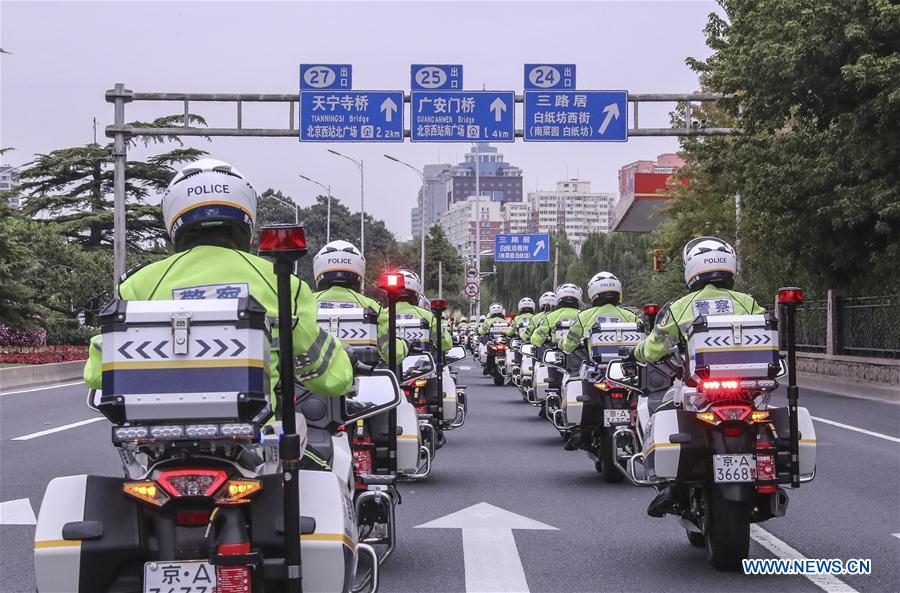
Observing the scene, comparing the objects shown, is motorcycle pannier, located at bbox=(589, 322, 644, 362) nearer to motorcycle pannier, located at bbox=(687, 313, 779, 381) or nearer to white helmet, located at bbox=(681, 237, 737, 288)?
white helmet, located at bbox=(681, 237, 737, 288)

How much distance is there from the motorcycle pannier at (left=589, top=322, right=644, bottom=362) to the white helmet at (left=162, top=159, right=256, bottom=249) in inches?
281

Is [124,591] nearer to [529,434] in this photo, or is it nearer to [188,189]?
[188,189]

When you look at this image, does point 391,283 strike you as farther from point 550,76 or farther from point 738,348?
point 550,76

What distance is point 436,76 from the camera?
30281 millimetres

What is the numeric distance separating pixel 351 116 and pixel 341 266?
64.6 ft

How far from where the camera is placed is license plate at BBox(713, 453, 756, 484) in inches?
294

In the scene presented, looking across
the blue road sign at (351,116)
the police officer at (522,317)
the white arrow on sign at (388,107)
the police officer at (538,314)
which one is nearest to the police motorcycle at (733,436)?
the police officer at (538,314)

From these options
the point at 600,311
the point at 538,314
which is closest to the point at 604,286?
the point at 600,311

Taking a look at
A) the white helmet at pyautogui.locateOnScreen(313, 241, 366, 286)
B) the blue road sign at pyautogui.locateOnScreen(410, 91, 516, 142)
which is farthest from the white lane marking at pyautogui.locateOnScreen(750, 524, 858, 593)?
the blue road sign at pyautogui.locateOnScreen(410, 91, 516, 142)

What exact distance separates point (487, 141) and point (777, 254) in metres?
7.28

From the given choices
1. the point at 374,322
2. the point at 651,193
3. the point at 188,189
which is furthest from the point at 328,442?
the point at 651,193

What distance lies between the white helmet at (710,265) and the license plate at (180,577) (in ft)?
16.6

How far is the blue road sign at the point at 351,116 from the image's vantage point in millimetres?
29016

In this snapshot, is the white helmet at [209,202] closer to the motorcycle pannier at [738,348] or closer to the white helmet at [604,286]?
the motorcycle pannier at [738,348]
